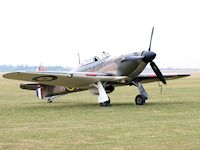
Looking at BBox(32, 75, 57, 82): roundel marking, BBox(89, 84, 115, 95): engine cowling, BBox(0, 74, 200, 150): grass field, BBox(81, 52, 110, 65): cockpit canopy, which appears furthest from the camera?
BBox(81, 52, 110, 65): cockpit canopy

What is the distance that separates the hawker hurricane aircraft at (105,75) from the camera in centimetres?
1670

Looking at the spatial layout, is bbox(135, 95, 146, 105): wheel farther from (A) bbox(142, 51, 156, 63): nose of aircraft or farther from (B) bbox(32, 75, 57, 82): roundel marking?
(B) bbox(32, 75, 57, 82): roundel marking

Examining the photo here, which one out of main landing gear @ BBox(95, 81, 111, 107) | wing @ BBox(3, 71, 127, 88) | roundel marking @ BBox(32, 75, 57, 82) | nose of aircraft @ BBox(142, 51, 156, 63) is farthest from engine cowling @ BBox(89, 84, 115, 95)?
nose of aircraft @ BBox(142, 51, 156, 63)

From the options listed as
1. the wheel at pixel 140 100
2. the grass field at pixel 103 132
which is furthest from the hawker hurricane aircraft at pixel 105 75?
the grass field at pixel 103 132

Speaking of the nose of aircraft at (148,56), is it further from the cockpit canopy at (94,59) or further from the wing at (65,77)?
the cockpit canopy at (94,59)

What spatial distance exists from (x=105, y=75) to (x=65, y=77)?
167 cm

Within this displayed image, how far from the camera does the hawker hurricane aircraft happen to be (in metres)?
16.7

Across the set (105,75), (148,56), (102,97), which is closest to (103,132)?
(148,56)

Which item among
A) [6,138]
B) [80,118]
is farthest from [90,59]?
[6,138]

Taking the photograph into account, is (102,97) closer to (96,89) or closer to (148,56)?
(96,89)

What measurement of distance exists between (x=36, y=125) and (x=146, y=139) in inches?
135

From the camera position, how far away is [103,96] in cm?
1722

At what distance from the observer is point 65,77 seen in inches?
666

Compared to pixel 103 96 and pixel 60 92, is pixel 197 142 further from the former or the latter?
pixel 60 92
